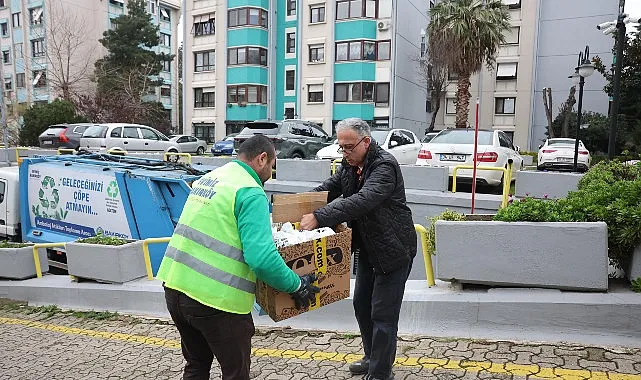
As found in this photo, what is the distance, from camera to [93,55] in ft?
150

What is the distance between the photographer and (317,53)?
3472 cm

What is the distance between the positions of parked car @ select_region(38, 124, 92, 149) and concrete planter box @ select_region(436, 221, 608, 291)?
19.4 m

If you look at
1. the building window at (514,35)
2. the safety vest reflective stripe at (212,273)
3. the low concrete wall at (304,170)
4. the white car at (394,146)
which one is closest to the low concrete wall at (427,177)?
the low concrete wall at (304,170)

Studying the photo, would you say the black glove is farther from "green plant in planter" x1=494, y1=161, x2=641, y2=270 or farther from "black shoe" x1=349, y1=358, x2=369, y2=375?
"green plant in planter" x1=494, y1=161, x2=641, y2=270

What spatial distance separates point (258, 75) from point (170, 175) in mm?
30152

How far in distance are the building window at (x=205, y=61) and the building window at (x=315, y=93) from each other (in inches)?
314

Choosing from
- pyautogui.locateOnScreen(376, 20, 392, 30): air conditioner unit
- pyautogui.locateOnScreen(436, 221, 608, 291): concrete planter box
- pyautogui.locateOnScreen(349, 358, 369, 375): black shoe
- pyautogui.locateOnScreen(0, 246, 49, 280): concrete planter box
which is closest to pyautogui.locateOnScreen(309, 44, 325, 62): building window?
pyautogui.locateOnScreen(376, 20, 392, 30): air conditioner unit

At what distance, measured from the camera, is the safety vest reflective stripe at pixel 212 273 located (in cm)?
255

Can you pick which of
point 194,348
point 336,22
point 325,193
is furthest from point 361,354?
point 336,22

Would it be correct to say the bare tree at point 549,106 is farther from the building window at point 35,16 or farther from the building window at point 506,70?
the building window at point 35,16

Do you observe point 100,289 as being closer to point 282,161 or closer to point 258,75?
point 282,161

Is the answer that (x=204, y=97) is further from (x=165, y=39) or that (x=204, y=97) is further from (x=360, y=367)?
(x=360, y=367)

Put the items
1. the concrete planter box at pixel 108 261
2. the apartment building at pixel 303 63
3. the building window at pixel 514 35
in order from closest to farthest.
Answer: the concrete planter box at pixel 108 261 < the apartment building at pixel 303 63 < the building window at pixel 514 35

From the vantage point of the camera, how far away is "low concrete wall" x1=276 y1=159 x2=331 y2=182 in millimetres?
11523
